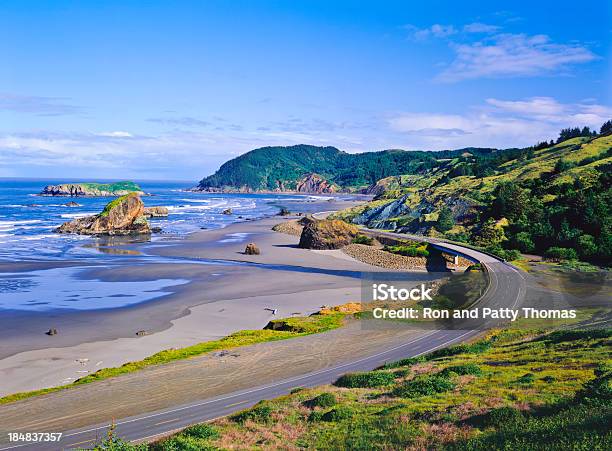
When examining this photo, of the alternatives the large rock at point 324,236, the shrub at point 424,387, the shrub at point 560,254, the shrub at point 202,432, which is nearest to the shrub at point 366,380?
the shrub at point 424,387

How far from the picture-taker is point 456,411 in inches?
671

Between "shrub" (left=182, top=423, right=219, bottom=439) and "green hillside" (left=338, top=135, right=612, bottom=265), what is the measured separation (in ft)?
160

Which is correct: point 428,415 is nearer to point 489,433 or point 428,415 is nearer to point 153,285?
point 489,433

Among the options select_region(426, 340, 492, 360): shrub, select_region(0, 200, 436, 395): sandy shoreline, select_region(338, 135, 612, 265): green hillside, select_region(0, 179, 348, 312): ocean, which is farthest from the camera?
select_region(338, 135, 612, 265): green hillside

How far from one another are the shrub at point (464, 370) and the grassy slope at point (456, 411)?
0.04 meters

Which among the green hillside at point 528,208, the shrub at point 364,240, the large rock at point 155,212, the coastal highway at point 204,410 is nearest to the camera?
the coastal highway at point 204,410

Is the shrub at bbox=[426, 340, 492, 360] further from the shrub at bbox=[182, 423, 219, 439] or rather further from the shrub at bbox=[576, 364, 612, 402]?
the shrub at bbox=[182, 423, 219, 439]

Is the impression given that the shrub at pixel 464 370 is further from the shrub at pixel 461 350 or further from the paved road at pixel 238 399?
the paved road at pixel 238 399

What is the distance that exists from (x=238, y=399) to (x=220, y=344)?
8192 millimetres

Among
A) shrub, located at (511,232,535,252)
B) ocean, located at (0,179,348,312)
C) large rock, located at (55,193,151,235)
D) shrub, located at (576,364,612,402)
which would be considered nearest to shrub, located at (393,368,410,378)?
shrub, located at (576,364,612,402)

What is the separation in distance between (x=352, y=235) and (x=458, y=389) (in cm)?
5926

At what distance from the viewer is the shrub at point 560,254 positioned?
2244 inches

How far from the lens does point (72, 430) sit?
18938 millimetres

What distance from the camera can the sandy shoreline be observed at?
27781mm
